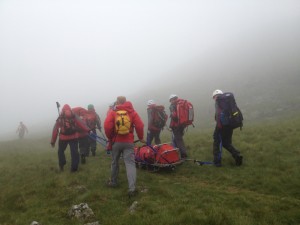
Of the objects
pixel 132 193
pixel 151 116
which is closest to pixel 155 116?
pixel 151 116

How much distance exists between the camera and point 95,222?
7.95m

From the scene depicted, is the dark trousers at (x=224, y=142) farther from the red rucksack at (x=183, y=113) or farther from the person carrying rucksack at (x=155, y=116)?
the person carrying rucksack at (x=155, y=116)

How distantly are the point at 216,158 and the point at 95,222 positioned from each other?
681cm

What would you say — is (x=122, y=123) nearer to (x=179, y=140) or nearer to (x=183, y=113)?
(x=183, y=113)

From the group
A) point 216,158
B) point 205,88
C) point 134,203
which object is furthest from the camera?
point 205,88

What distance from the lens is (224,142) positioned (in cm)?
1289

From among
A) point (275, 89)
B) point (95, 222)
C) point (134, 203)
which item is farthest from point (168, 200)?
point (275, 89)

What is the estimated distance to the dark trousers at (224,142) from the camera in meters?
12.7

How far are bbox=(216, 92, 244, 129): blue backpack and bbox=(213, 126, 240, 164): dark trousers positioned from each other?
41 cm

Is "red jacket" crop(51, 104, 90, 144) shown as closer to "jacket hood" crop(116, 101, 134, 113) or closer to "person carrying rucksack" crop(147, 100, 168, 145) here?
"person carrying rucksack" crop(147, 100, 168, 145)

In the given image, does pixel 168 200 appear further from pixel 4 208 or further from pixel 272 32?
pixel 272 32

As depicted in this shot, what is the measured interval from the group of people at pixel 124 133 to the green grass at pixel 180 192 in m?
0.64

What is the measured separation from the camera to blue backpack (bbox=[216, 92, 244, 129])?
12250 mm

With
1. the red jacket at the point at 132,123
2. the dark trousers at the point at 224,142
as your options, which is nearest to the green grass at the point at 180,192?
the dark trousers at the point at 224,142
